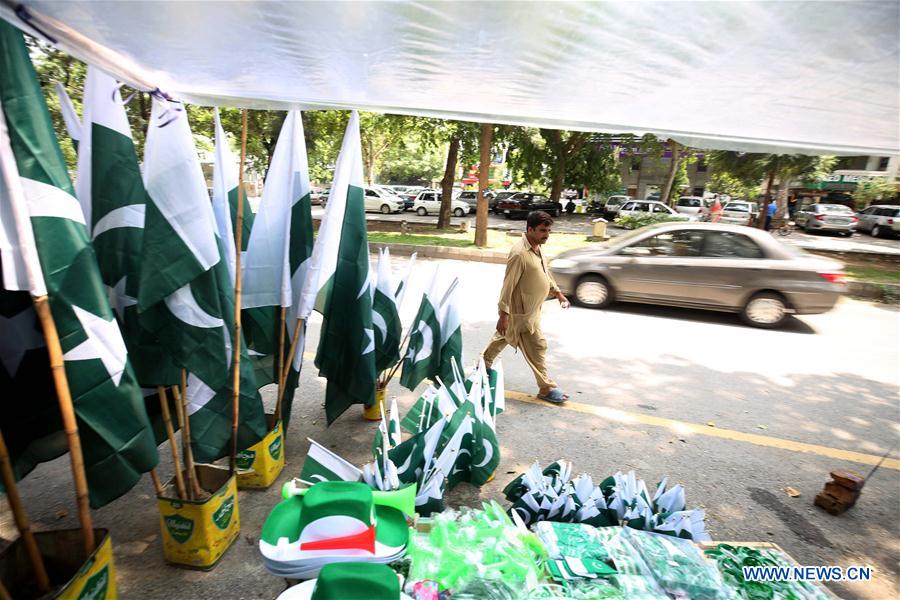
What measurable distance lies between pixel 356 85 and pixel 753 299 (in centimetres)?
738

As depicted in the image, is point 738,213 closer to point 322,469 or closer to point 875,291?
point 875,291

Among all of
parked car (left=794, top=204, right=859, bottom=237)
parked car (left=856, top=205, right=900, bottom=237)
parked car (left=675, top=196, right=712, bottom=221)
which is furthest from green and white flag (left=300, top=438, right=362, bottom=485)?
parked car (left=856, top=205, right=900, bottom=237)

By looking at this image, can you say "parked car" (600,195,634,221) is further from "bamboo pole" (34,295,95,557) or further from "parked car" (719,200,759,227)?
"bamboo pole" (34,295,95,557)

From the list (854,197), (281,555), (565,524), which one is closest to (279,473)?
(281,555)

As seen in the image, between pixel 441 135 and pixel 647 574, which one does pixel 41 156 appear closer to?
pixel 647 574

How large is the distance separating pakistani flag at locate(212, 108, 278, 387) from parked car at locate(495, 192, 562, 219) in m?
24.5

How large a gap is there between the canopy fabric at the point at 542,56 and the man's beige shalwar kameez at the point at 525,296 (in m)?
1.61

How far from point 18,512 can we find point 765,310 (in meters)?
8.70

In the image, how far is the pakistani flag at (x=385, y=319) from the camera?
3.68 meters

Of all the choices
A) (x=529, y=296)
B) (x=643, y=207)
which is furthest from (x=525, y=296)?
(x=643, y=207)

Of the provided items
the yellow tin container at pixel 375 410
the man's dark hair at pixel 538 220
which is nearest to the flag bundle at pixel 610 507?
the yellow tin container at pixel 375 410

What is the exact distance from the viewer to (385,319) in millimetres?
3705

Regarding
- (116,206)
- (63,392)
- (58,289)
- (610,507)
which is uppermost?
(116,206)

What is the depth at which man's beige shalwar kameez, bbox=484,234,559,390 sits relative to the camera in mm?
4184
